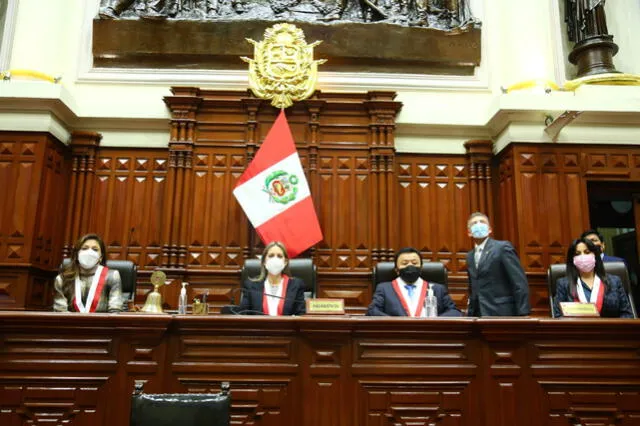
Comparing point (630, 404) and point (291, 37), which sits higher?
point (291, 37)

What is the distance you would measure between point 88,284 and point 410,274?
7.52ft

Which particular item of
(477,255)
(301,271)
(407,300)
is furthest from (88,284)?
(477,255)

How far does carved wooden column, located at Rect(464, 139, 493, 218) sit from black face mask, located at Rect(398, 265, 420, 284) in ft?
7.74

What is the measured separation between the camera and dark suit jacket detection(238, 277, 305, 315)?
359cm

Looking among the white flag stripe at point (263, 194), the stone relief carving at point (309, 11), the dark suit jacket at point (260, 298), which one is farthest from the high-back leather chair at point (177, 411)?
the stone relief carving at point (309, 11)

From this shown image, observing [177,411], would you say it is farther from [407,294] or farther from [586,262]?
[586,262]

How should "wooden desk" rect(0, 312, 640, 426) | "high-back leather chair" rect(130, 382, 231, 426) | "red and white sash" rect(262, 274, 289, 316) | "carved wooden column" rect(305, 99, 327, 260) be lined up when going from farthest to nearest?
"carved wooden column" rect(305, 99, 327, 260), "red and white sash" rect(262, 274, 289, 316), "wooden desk" rect(0, 312, 640, 426), "high-back leather chair" rect(130, 382, 231, 426)

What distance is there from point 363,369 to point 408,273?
1.33 meters

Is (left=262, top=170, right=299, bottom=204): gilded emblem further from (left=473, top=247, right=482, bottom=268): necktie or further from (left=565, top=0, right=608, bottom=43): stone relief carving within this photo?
(left=565, top=0, right=608, bottom=43): stone relief carving

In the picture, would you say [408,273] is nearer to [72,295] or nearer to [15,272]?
[72,295]

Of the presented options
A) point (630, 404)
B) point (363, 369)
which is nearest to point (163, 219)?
point (363, 369)

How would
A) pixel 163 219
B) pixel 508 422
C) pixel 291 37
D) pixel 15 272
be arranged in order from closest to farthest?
pixel 508 422 → pixel 15 272 → pixel 163 219 → pixel 291 37

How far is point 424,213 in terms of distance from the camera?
18.9ft

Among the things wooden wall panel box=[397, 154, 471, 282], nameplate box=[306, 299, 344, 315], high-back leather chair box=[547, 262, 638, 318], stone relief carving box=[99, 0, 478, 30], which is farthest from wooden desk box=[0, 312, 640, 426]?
stone relief carving box=[99, 0, 478, 30]
